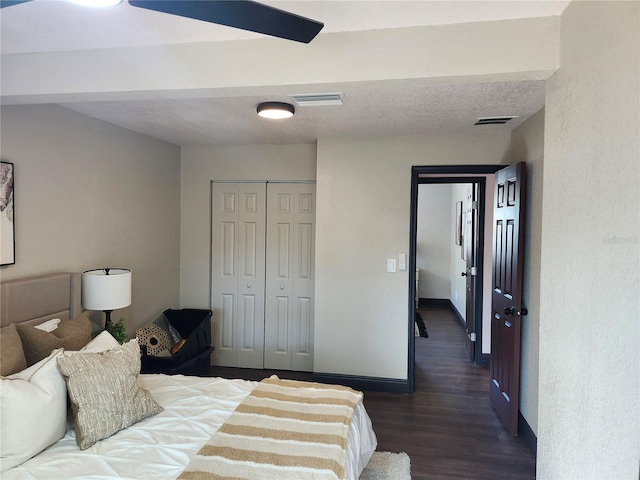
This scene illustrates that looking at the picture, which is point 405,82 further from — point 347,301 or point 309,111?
point 347,301

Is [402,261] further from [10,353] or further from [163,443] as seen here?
[10,353]

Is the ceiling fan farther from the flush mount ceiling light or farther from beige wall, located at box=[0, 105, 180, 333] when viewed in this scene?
beige wall, located at box=[0, 105, 180, 333]

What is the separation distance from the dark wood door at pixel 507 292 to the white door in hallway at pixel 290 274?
5.90 ft

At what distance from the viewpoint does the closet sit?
4.20 metres

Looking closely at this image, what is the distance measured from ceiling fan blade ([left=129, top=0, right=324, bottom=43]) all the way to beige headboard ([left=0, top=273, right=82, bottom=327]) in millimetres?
1910

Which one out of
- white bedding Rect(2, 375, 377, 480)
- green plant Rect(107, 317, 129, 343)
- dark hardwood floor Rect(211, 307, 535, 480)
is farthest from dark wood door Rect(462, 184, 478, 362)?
green plant Rect(107, 317, 129, 343)

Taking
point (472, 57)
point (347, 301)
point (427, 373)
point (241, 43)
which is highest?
point (241, 43)

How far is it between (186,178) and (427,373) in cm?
338

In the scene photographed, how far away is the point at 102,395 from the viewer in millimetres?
1790

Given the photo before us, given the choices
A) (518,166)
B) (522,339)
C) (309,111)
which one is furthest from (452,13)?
(522,339)

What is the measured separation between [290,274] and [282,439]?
2544mm

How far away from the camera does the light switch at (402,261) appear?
12.0ft

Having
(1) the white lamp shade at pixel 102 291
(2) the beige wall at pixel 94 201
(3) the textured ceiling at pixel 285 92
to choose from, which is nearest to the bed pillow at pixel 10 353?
(2) the beige wall at pixel 94 201

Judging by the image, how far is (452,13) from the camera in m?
1.53
